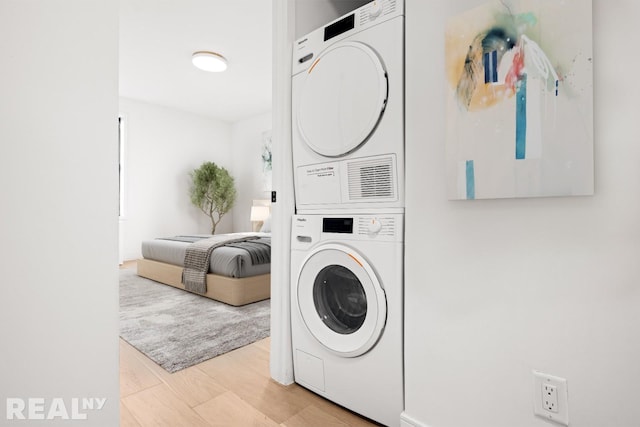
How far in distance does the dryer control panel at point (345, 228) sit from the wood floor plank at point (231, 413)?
30.1 inches

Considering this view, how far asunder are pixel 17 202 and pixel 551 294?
130cm

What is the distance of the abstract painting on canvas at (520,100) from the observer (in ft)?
2.85

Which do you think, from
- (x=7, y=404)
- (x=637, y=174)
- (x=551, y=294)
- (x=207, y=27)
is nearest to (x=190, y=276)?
(x=207, y=27)

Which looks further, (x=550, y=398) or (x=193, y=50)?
(x=193, y=50)

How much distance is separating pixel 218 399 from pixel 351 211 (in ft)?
3.57

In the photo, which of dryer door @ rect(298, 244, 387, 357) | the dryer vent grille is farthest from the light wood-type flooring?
the dryer vent grille

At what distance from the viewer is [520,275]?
0.98m

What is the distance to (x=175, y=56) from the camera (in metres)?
3.74

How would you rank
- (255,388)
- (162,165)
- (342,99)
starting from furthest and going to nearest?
1. (162,165)
2. (255,388)
3. (342,99)

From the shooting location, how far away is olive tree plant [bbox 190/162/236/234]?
5.70m

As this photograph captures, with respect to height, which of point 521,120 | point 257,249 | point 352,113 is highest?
point 352,113

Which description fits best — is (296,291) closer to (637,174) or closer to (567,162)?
(567,162)

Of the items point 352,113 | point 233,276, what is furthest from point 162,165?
point 352,113

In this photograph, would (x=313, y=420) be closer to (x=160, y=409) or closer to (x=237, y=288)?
(x=160, y=409)
